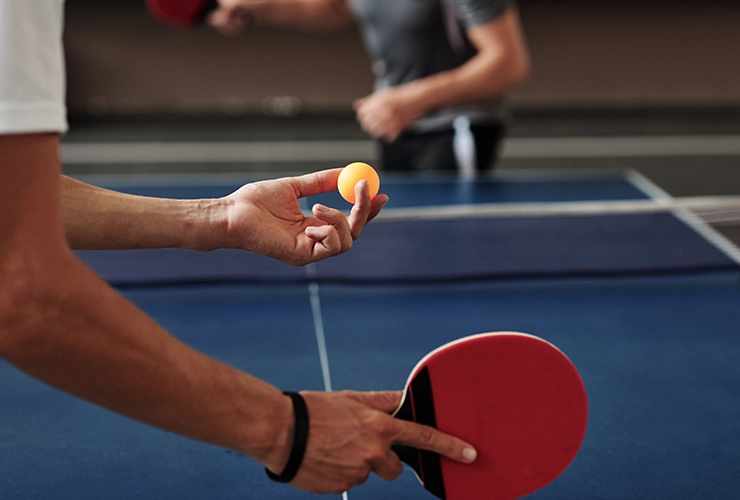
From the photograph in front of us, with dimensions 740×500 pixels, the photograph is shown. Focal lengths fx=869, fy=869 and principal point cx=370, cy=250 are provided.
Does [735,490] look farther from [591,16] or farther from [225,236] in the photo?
[591,16]

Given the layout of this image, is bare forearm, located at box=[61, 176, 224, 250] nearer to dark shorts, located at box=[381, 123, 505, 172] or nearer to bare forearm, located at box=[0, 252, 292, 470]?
bare forearm, located at box=[0, 252, 292, 470]

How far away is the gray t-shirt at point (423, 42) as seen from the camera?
2.94 m

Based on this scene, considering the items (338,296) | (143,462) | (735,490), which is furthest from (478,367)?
(338,296)

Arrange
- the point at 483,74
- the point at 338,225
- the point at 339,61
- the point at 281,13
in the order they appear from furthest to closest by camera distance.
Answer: the point at 339,61, the point at 281,13, the point at 483,74, the point at 338,225

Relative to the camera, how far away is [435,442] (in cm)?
114

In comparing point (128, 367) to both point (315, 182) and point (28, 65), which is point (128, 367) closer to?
point (28, 65)

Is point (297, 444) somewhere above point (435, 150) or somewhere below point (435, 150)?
below

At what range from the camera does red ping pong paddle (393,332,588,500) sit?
117cm

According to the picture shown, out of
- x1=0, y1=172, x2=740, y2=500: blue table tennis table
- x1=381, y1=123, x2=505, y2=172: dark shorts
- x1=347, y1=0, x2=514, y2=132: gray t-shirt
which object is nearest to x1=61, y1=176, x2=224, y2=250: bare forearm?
x1=0, y1=172, x2=740, y2=500: blue table tennis table

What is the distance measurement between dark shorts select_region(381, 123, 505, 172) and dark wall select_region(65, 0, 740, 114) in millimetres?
3960

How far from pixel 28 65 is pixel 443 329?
1226 mm

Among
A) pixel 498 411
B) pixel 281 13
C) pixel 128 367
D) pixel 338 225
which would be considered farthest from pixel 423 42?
pixel 128 367

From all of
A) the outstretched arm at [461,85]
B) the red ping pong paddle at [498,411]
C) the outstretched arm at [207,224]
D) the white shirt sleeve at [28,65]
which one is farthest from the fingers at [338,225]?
the outstretched arm at [461,85]

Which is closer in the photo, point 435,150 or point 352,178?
point 352,178
